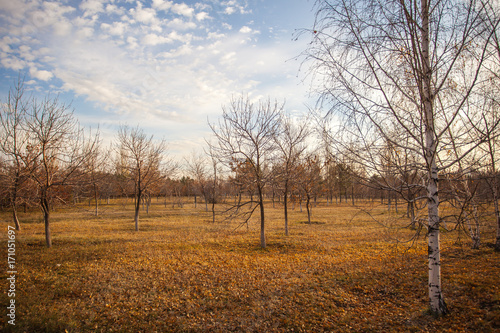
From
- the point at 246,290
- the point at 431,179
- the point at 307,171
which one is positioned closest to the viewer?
the point at 431,179

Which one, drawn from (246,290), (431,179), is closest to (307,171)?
(246,290)

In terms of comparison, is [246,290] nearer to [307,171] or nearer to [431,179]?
[431,179]

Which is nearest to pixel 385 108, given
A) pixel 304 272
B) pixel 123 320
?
pixel 304 272

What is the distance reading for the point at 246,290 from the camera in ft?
23.1

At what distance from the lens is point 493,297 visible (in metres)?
5.39

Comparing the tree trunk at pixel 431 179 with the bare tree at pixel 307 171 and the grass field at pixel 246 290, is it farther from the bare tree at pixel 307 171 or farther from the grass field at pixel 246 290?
the bare tree at pixel 307 171

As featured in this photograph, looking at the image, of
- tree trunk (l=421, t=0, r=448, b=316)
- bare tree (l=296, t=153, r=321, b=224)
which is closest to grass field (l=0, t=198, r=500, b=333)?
tree trunk (l=421, t=0, r=448, b=316)

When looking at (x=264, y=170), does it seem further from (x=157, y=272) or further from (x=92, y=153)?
(x=92, y=153)

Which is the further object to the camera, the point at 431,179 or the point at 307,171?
the point at 307,171

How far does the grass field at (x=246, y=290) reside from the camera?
5.20 metres

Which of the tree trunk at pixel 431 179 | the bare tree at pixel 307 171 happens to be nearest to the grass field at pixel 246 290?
the tree trunk at pixel 431 179

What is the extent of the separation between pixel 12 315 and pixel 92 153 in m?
8.02

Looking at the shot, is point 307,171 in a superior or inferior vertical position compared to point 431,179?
superior

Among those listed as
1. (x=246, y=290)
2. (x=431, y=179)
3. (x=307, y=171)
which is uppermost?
(x=307, y=171)
